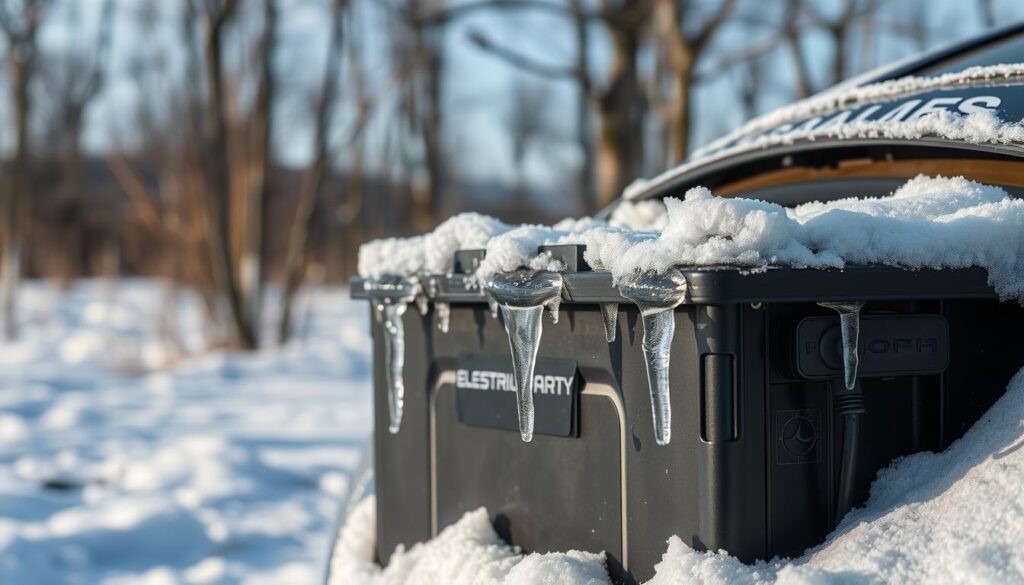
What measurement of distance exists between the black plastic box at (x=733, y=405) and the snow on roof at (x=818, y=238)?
3 centimetres

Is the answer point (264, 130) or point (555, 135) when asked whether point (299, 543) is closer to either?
point (264, 130)

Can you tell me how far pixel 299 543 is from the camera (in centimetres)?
389

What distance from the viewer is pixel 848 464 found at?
1451mm

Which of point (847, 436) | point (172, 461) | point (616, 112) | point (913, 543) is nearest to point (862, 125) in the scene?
point (847, 436)

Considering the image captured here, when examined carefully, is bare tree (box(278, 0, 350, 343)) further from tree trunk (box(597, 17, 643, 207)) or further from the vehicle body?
the vehicle body

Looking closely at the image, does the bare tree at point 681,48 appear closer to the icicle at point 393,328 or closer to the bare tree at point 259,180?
the bare tree at point 259,180

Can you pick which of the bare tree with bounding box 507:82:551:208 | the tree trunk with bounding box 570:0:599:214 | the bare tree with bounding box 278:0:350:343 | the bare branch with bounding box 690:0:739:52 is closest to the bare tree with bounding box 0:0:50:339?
the bare tree with bounding box 278:0:350:343

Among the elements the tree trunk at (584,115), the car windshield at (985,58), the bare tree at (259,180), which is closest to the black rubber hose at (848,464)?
the car windshield at (985,58)

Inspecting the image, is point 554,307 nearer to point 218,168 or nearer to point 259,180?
point 218,168

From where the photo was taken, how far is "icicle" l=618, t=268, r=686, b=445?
1342 millimetres

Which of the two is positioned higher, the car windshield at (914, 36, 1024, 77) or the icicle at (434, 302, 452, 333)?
the car windshield at (914, 36, 1024, 77)

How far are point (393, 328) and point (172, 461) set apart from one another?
356cm

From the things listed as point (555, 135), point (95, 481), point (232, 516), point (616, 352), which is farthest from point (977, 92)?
point (555, 135)

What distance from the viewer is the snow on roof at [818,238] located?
133cm
